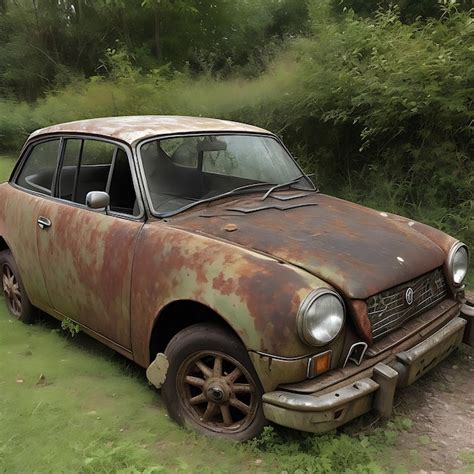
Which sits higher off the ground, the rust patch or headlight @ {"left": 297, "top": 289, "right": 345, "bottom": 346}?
the rust patch

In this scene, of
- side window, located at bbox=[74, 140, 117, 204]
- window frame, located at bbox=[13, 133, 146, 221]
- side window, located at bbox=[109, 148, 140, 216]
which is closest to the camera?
window frame, located at bbox=[13, 133, 146, 221]

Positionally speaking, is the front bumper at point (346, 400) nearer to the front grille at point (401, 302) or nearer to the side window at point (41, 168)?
the front grille at point (401, 302)

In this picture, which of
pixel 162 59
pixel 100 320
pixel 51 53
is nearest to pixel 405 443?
pixel 100 320

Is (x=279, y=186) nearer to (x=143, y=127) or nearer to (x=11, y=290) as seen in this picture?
(x=143, y=127)

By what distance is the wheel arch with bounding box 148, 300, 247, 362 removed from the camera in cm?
293

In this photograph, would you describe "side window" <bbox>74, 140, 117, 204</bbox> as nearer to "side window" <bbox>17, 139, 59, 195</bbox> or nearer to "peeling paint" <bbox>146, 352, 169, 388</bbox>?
"side window" <bbox>17, 139, 59, 195</bbox>

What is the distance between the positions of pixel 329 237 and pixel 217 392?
1129 mm

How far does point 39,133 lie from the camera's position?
4.53 metres

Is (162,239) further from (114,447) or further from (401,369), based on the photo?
(401,369)

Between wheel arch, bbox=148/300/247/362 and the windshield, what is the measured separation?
0.68 m

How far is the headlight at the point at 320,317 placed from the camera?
2467 mm

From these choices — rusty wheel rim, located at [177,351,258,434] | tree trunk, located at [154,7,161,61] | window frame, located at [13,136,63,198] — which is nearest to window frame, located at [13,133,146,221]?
window frame, located at [13,136,63,198]

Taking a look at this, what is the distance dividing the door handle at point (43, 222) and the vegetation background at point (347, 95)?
4405 mm

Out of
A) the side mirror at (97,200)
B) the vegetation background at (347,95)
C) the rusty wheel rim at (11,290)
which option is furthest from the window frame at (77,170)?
the vegetation background at (347,95)
